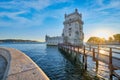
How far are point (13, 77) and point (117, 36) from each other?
112898 mm

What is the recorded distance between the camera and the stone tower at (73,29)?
62.3m

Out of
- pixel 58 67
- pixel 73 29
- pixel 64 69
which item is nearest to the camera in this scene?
pixel 64 69

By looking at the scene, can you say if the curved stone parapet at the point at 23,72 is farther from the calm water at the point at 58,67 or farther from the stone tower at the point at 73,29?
the stone tower at the point at 73,29

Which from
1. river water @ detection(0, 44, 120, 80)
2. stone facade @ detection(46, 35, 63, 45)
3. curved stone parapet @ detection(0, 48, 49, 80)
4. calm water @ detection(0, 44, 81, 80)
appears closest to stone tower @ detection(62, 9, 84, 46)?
stone facade @ detection(46, 35, 63, 45)

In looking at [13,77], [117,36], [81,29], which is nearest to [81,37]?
[81,29]

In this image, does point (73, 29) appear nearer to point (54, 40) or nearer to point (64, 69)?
point (54, 40)

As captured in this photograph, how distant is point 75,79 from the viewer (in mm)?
11172

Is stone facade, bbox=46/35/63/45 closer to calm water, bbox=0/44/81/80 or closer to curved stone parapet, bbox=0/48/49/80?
calm water, bbox=0/44/81/80

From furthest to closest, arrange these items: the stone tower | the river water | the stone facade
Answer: the stone facade, the stone tower, the river water

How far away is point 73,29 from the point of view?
6297 cm

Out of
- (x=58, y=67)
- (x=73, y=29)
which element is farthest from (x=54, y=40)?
(x=58, y=67)

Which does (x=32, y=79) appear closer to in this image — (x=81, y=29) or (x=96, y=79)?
(x=96, y=79)

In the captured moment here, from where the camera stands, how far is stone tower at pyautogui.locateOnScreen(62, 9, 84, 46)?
62344mm

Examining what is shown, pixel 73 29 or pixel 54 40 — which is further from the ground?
pixel 73 29
